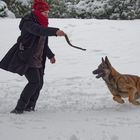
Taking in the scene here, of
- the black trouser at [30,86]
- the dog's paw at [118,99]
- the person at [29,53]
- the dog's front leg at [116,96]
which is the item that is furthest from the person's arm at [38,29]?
the dog's paw at [118,99]

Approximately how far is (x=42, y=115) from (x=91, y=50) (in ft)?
21.6

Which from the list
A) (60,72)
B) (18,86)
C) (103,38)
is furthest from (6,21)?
(18,86)

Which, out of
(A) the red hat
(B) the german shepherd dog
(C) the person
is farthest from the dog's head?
(A) the red hat

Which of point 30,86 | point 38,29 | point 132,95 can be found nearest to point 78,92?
point 132,95

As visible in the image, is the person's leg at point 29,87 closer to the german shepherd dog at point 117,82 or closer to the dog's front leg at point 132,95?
the german shepherd dog at point 117,82

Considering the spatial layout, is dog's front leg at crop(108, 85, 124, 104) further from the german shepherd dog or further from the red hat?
the red hat

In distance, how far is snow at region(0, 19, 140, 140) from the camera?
6.34m

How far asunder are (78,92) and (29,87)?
219cm

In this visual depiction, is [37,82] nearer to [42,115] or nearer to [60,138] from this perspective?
[42,115]

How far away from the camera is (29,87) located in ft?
25.2

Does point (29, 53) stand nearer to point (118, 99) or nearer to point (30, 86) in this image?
point (30, 86)

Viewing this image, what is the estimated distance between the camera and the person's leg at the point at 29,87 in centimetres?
763

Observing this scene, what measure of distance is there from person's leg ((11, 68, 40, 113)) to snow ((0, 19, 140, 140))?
5.3 inches

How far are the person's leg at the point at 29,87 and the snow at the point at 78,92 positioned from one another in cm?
13
